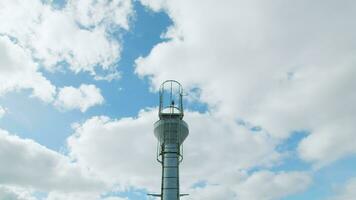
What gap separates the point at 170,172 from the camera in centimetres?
5116

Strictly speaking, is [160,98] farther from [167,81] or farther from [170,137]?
[170,137]

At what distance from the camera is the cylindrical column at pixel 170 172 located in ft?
163

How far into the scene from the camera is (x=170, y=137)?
5391 centimetres

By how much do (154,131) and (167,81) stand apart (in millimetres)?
8412

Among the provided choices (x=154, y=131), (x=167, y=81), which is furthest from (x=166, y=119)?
(x=167, y=81)

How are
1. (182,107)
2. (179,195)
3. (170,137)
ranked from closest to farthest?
(179,195) → (170,137) → (182,107)

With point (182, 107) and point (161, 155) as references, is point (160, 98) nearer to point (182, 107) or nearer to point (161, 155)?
point (182, 107)

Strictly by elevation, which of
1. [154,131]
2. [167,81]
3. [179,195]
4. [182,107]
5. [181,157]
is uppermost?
[167,81]

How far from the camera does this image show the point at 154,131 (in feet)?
183

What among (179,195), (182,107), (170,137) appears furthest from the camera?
(182,107)

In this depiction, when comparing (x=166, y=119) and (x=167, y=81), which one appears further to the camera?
(x=167, y=81)

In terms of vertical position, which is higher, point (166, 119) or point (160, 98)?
point (160, 98)

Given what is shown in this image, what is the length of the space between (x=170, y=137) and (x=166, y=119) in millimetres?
2802

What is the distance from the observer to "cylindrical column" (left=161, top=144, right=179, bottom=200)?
49.8 m
